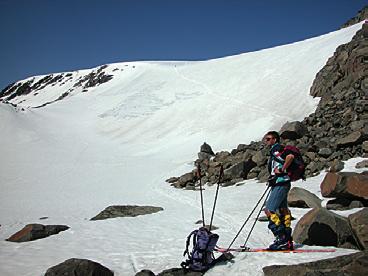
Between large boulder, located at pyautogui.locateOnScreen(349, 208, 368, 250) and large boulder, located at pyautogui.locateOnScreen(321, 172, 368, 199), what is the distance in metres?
2.55

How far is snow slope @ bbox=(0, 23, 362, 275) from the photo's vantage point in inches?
334

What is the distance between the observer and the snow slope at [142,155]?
334 inches

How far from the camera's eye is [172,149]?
32.9 metres

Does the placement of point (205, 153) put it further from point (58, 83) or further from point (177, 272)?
point (58, 83)

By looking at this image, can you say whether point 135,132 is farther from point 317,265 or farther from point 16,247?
point 317,265

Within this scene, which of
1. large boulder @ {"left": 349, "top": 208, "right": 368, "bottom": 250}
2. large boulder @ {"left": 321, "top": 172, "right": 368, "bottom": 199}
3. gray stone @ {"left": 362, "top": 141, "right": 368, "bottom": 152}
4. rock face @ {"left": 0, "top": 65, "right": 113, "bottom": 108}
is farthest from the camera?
rock face @ {"left": 0, "top": 65, "right": 113, "bottom": 108}

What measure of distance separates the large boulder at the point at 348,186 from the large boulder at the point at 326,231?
2.34 metres

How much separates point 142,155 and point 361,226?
2787cm

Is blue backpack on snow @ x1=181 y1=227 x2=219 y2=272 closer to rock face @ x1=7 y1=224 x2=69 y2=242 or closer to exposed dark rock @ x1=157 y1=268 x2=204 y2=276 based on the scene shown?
exposed dark rock @ x1=157 y1=268 x2=204 y2=276

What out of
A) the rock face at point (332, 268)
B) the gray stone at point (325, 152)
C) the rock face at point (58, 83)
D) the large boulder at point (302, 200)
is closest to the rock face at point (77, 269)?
the rock face at point (332, 268)

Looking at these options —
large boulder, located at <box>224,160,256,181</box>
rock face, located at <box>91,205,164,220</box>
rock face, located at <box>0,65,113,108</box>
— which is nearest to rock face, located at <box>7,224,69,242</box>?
rock face, located at <box>91,205,164,220</box>

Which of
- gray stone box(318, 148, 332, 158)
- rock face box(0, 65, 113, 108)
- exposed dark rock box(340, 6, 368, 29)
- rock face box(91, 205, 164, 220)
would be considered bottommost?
rock face box(91, 205, 164, 220)

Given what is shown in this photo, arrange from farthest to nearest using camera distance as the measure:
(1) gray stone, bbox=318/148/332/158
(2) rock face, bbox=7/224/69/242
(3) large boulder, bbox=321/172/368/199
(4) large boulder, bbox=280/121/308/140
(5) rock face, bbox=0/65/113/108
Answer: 1. (5) rock face, bbox=0/65/113/108
2. (4) large boulder, bbox=280/121/308/140
3. (1) gray stone, bbox=318/148/332/158
4. (2) rock face, bbox=7/224/69/242
5. (3) large boulder, bbox=321/172/368/199

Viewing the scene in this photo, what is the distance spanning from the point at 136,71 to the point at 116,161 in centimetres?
5807
